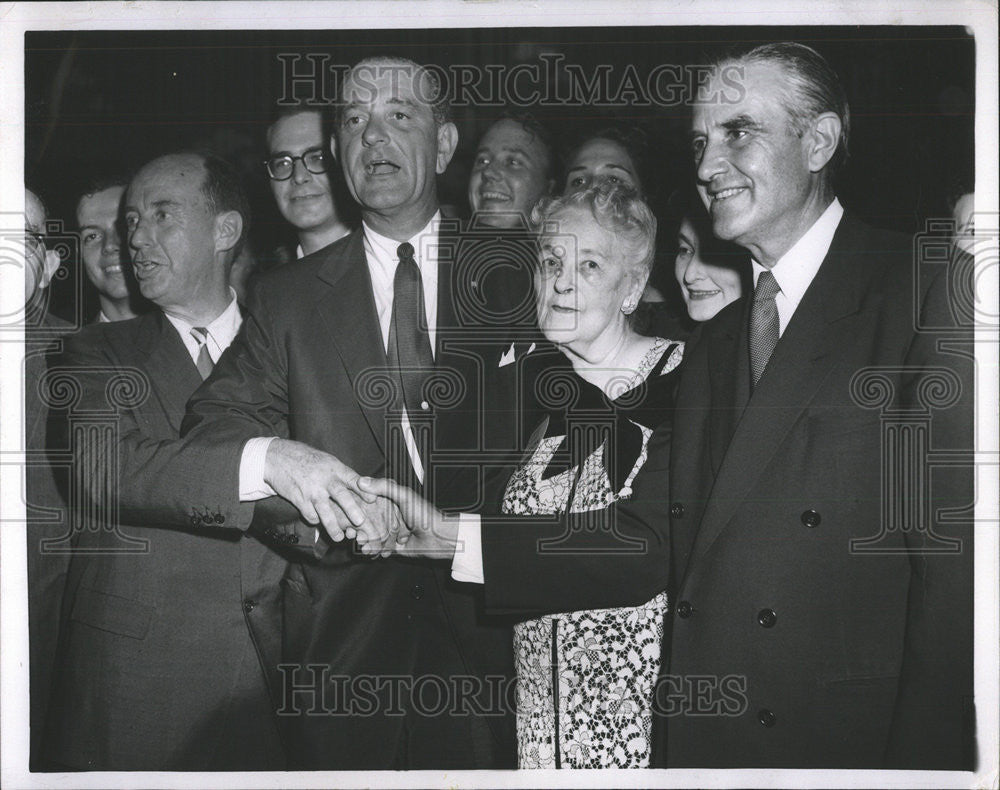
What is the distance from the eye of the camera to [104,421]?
2559mm

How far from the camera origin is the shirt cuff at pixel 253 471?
8.09 feet

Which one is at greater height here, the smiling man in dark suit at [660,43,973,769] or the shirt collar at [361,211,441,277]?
the shirt collar at [361,211,441,277]

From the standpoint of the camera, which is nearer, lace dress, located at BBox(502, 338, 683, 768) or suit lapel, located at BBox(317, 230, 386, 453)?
lace dress, located at BBox(502, 338, 683, 768)

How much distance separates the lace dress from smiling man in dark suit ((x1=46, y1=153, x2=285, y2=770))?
0.65 meters

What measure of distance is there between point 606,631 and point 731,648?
29 cm

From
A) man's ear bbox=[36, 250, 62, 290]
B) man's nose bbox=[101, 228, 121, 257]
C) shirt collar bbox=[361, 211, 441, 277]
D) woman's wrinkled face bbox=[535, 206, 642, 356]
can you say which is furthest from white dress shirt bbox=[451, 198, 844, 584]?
man's ear bbox=[36, 250, 62, 290]

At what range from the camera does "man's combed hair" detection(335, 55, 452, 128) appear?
8.35ft

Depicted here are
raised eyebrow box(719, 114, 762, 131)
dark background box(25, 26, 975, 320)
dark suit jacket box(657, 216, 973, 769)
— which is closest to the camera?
dark suit jacket box(657, 216, 973, 769)

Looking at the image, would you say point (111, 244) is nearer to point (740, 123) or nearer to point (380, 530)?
point (380, 530)

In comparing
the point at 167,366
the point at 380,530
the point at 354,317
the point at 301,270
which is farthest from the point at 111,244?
the point at 380,530

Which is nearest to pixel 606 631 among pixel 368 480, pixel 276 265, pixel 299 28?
pixel 368 480

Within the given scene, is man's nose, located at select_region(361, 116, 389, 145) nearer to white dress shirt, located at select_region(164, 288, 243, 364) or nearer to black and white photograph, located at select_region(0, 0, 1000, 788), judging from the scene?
black and white photograph, located at select_region(0, 0, 1000, 788)

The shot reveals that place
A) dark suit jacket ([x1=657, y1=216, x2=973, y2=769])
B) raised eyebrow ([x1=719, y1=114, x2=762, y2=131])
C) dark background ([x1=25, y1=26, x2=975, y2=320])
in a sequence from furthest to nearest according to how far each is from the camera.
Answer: dark background ([x1=25, y1=26, x2=975, y2=320]) → raised eyebrow ([x1=719, y1=114, x2=762, y2=131]) → dark suit jacket ([x1=657, y1=216, x2=973, y2=769])

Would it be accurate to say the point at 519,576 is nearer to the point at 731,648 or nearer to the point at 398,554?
the point at 398,554
